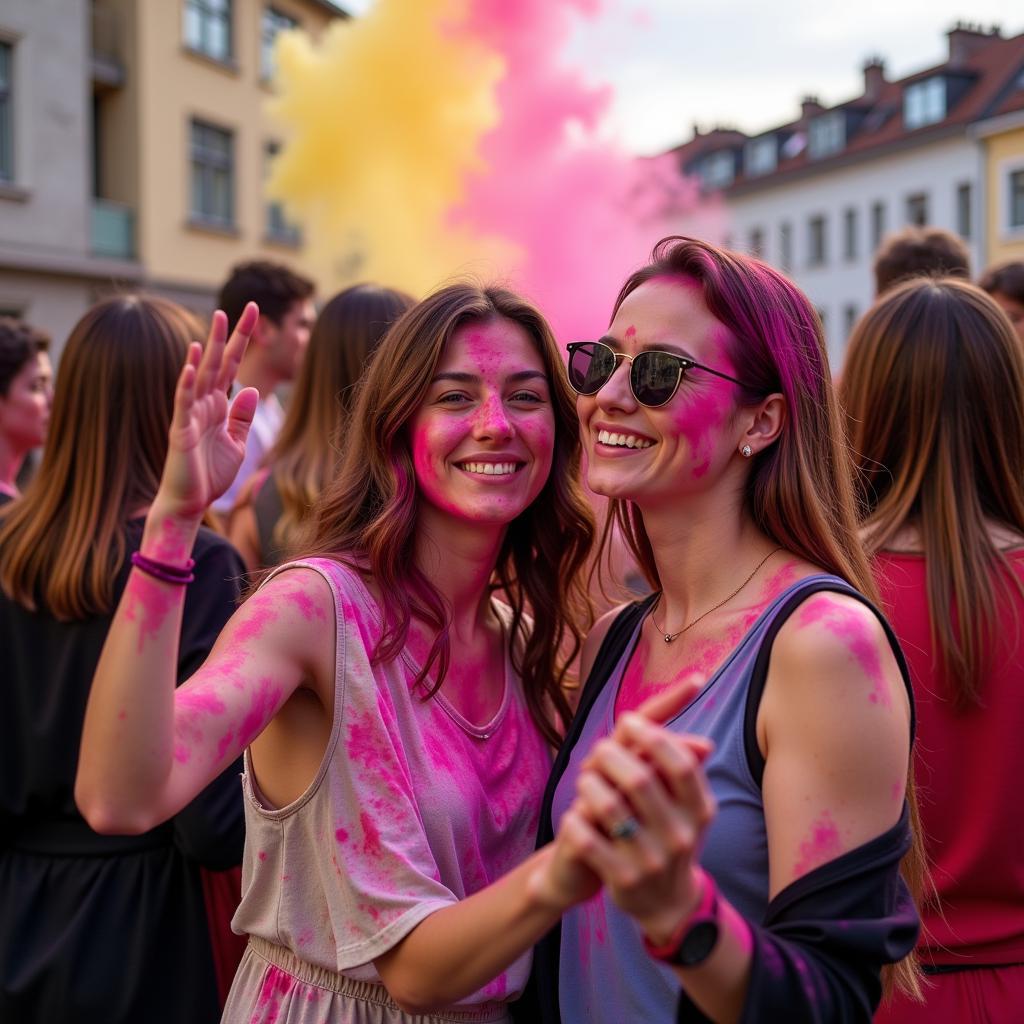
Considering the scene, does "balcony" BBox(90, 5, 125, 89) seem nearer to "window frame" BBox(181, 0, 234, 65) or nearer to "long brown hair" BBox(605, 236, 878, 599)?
"window frame" BBox(181, 0, 234, 65)

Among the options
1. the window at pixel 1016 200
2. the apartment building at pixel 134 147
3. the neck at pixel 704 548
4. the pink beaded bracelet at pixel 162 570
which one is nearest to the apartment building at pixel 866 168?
the window at pixel 1016 200

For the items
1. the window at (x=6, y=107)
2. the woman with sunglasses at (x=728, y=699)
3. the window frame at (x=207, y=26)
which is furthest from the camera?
the window frame at (x=207, y=26)

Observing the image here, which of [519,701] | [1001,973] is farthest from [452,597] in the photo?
[1001,973]

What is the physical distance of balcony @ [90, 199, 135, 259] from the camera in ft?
61.3

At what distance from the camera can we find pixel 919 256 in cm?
464

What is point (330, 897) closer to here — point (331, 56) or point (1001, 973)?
point (1001, 973)

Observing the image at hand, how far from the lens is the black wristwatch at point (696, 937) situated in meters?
1.57

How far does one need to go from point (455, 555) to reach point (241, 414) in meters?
0.69

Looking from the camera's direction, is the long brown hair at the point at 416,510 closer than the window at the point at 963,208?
Yes

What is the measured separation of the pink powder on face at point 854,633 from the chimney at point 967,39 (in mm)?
38866

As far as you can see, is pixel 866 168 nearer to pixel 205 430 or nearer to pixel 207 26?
pixel 207 26

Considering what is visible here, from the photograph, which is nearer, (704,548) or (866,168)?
(704,548)

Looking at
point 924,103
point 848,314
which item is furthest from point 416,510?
point 848,314

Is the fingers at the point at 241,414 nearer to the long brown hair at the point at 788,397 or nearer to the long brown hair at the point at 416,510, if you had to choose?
the long brown hair at the point at 416,510
